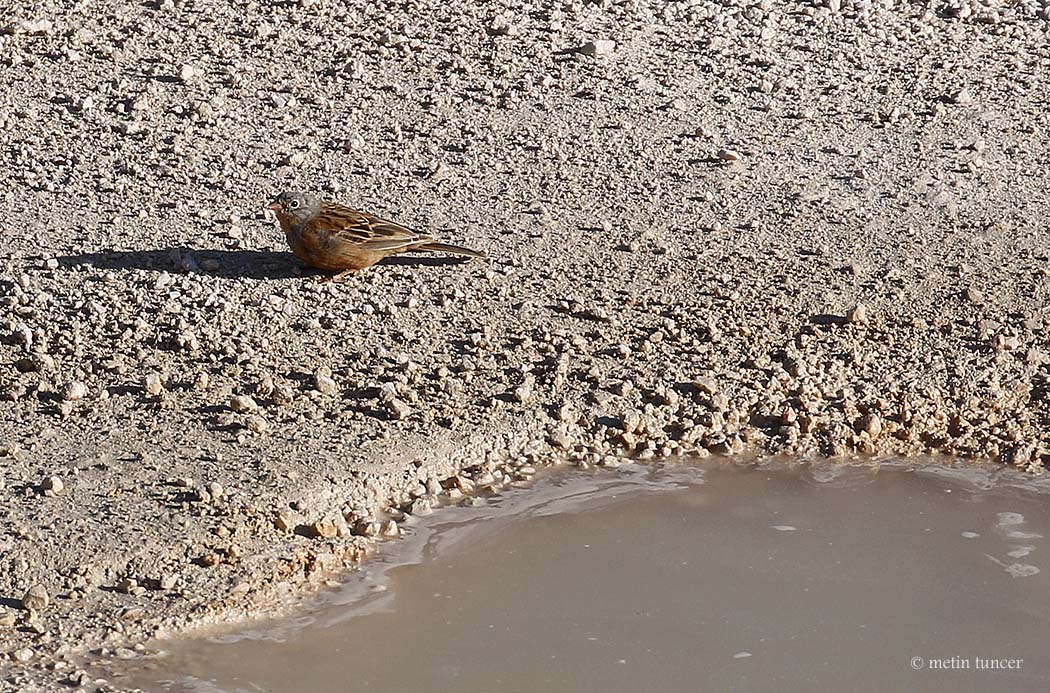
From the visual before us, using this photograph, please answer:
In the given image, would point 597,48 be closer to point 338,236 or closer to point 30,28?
point 338,236

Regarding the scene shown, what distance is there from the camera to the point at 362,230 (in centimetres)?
762

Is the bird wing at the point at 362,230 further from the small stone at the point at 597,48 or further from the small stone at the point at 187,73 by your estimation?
the small stone at the point at 597,48

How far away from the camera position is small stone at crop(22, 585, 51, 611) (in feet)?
16.6

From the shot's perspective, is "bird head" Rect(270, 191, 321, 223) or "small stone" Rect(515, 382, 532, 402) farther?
"bird head" Rect(270, 191, 321, 223)

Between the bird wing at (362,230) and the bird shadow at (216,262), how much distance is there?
0.79ft

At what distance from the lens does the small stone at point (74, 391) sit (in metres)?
6.50

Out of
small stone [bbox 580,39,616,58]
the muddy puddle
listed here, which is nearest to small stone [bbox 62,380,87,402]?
the muddy puddle

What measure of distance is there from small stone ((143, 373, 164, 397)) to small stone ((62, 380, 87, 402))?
251 mm

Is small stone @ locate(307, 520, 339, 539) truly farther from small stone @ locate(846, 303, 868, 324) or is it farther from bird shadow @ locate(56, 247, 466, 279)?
small stone @ locate(846, 303, 868, 324)

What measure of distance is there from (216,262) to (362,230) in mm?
790

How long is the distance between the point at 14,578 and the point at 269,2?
635 centimetres

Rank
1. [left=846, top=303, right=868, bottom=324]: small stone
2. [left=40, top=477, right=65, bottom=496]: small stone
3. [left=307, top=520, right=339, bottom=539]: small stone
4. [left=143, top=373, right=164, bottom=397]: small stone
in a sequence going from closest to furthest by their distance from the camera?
1. [left=307, top=520, right=339, bottom=539]: small stone
2. [left=40, top=477, right=65, bottom=496]: small stone
3. [left=143, top=373, right=164, bottom=397]: small stone
4. [left=846, top=303, right=868, bottom=324]: small stone

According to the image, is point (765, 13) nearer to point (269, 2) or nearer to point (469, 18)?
point (469, 18)

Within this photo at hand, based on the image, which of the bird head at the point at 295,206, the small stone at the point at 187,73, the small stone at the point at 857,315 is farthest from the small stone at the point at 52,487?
the small stone at the point at 187,73
